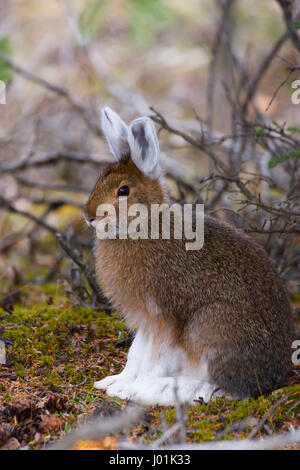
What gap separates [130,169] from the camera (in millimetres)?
5066

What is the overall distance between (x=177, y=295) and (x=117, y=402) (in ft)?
3.16

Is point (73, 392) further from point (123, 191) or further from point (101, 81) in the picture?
point (101, 81)

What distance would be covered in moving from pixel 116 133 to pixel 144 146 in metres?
0.40

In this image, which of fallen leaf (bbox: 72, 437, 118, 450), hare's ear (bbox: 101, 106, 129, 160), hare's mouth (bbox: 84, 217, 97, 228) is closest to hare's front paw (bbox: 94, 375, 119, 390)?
fallen leaf (bbox: 72, 437, 118, 450)

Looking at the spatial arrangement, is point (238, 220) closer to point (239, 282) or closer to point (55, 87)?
point (239, 282)

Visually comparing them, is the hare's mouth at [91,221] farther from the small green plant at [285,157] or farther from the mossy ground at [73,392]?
the small green plant at [285,157]

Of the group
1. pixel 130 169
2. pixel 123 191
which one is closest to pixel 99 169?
pixel 130 169

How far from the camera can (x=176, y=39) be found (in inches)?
682

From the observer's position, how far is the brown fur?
14.8 ft

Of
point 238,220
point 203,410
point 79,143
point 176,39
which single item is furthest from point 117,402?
point 176,39

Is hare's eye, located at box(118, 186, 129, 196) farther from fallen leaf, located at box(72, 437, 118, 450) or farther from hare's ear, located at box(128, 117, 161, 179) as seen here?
fallen leaf, located at box(72, 437, 118, 450)

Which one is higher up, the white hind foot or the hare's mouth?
the hare's mouth

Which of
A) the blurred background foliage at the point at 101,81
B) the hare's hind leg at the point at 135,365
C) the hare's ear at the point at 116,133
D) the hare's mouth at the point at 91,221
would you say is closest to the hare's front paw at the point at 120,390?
the hare's hind leg at the point at 135,365

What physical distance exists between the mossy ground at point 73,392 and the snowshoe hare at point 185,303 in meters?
0.18
